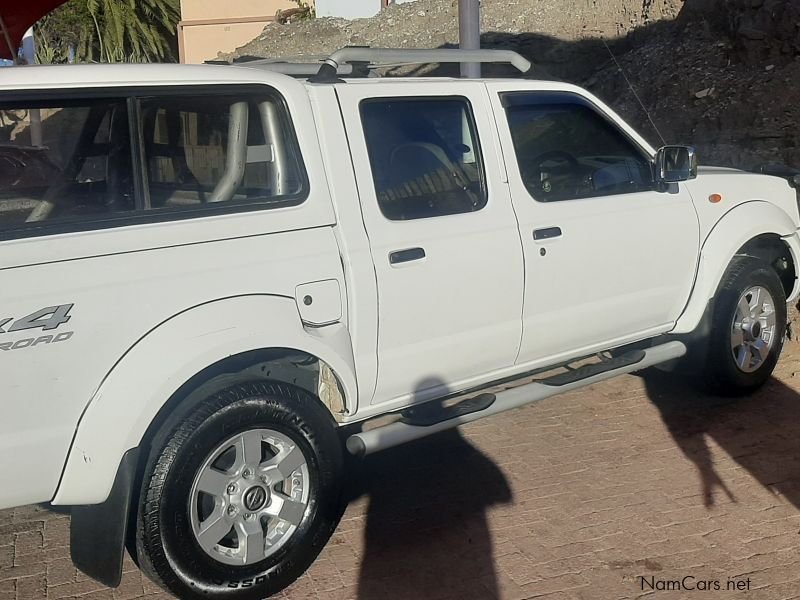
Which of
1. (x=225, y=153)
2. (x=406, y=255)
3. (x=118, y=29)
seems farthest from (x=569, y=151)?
(x=118, y=29)

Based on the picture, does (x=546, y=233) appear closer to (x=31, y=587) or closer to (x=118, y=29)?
(x=31, y=587)

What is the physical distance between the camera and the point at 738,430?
5.12m

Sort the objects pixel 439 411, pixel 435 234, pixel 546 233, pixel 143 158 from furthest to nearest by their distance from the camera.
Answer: pixel 546 233 < pixel 439 411 < pixel 435 234 < pixel 143 158

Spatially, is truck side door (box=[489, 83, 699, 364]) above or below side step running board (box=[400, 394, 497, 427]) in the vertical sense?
above

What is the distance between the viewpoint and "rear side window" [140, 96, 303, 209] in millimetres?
3504

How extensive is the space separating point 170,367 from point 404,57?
1965 mm

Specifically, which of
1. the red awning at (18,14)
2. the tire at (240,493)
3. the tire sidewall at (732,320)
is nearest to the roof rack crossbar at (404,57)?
the tire at (240,493)

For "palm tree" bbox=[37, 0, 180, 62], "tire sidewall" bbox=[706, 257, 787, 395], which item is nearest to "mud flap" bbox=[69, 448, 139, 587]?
"tire sidewall" bbox=[706, 257, 787, 395]

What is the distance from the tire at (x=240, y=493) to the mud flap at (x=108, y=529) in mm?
88

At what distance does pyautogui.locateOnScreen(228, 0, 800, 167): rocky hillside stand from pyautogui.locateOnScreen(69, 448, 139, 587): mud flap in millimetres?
8772

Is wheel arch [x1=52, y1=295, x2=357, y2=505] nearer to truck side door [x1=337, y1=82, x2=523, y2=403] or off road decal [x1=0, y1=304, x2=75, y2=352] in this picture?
off road decal [x1=0, y1=304, x2=75, y2=352]

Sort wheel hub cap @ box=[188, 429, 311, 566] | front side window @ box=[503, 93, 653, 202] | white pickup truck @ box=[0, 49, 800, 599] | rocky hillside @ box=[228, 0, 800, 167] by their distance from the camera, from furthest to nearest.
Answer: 1. rocky hillside @ box=[228, 0, 800, 167]
2. front side window @ box=[503, 93, 653, 202]
3. wheel hub cap @ box=[188, 429, 311, 566]
4. white pickup truck @ box=[0, 49, 800, 599]

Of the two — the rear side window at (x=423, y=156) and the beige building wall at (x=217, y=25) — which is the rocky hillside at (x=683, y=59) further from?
the beige building wall at (x=217, y=25)

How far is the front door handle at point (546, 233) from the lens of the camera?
14.2 ft
